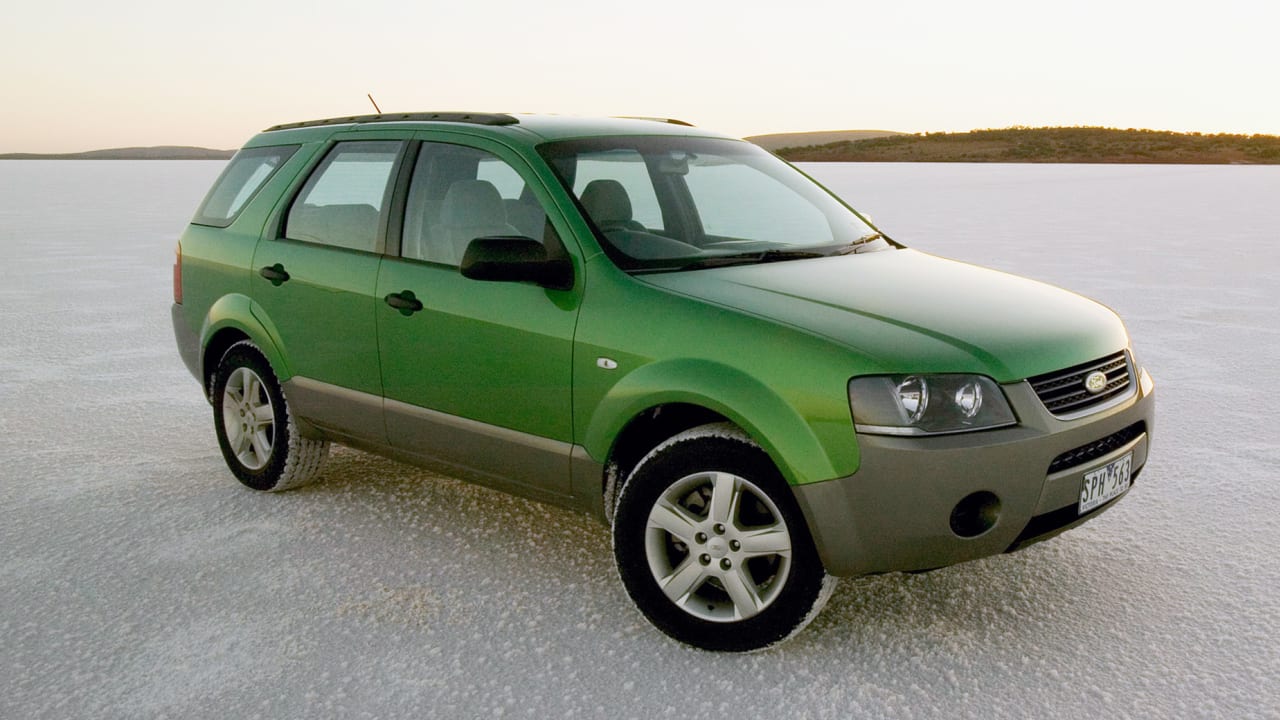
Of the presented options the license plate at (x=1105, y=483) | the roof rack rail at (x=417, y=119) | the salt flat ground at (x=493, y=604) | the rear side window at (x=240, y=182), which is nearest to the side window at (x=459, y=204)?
the roof rack rail at (x=417, y=119)

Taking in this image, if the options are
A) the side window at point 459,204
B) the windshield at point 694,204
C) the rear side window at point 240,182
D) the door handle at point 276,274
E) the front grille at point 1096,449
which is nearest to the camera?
the front grille at point 1096,449

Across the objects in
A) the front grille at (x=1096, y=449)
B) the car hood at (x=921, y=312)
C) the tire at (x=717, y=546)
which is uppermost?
the car hood at (x=921, y=312)

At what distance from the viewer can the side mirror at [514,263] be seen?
3.78m

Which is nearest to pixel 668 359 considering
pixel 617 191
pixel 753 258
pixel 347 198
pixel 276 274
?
pixel 753 258

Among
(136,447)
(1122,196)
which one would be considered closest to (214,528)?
(136,447)

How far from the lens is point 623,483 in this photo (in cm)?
388

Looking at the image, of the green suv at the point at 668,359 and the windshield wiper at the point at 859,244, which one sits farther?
the windshield wiper at the point at 859,244

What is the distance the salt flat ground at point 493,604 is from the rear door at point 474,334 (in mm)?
456

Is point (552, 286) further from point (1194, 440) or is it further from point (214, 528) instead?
point (1194, 440)

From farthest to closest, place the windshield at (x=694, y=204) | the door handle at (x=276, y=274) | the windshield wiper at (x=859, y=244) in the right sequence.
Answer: the door handle at (x=276, y=274) → the windshield wiper at (x=859, y=244) → the windshield at (x=694, y=204)

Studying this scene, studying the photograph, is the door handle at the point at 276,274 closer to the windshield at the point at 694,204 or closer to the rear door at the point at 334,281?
the rear door at the point at 334,281

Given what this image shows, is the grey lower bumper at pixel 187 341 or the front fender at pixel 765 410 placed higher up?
the front fender at pixel 765 410

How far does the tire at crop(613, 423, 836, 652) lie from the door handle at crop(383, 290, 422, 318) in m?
1.15

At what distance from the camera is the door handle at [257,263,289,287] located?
16.1ft
